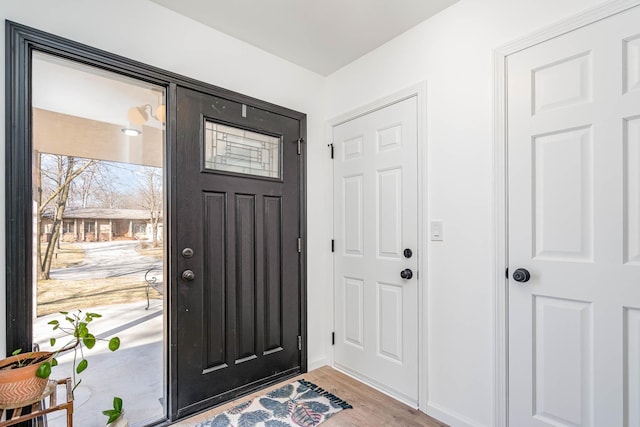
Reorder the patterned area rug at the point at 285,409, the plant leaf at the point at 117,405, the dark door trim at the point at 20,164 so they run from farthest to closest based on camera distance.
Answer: the patterned area rug at the point at 285,409, the plant leaf at the point at 117,405, the dark door trim at the point at 20,164

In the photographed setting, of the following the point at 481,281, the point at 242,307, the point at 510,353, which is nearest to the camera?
the point at 510,353

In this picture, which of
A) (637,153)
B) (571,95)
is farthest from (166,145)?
(637,153)

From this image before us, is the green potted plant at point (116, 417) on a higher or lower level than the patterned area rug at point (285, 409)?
higher

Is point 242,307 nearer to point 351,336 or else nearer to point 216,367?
point 216,367

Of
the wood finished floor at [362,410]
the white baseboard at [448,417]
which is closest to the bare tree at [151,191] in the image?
the wood finished floor at [362,410]

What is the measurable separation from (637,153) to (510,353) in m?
1.06

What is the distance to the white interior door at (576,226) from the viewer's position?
131cm

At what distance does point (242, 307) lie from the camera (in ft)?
7.27

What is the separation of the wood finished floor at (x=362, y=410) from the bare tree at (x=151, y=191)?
1.41m

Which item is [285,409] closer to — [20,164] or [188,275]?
[188,275]

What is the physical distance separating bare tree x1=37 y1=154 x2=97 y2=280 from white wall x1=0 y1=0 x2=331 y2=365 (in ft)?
1.98

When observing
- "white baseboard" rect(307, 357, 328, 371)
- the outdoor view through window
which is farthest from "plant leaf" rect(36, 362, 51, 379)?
"white baseboard" rect(307, 357, 328, 371)

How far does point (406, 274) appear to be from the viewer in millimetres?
2107

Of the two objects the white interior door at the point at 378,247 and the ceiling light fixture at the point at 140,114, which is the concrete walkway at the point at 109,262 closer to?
the ceiling light fixture at the point at 140,114
